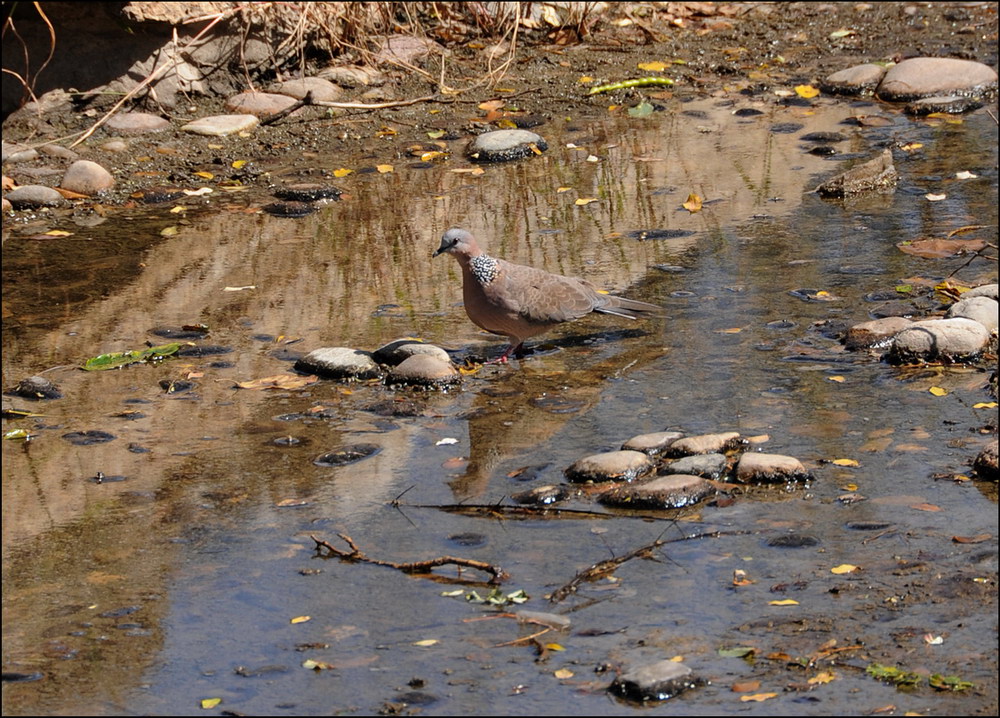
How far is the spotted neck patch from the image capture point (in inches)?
222

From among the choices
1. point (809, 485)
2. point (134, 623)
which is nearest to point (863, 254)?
point (809, 485)

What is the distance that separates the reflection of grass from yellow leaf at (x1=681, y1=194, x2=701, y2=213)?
14.9 feet

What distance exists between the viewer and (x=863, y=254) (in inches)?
259

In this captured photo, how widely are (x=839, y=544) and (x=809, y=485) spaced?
416 mm

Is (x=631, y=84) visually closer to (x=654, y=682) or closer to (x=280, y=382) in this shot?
(x=280, y=382)

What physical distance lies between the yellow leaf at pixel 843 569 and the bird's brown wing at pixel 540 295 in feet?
6.96

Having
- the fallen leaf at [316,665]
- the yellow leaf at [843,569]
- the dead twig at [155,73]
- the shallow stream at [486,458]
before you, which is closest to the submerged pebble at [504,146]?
the shallow stream at [486,458]

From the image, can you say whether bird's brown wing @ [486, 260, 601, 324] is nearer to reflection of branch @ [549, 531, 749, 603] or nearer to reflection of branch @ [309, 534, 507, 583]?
reflection of branch @ [309, 534, 507, 583]

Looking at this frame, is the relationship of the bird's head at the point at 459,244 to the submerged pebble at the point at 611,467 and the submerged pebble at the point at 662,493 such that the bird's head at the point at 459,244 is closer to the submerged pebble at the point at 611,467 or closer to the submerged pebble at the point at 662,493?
the submerged pebble at the point at 611,467

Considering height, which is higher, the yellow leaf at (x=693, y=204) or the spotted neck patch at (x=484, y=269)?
the spotted neck patch at (x=484, y=269)

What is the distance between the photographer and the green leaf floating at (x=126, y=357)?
228 inches

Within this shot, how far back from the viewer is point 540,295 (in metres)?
5.66

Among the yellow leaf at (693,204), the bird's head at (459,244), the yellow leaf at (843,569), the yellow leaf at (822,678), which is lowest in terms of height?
the yellow leaf at (843,569)

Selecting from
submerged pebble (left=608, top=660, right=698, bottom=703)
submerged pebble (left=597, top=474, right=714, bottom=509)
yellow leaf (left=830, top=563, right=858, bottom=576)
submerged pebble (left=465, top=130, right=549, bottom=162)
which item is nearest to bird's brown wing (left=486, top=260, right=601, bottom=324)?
submerged pebble (left=597, top=474, right=714, bottom=509)
